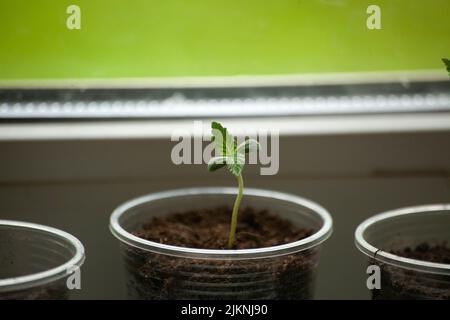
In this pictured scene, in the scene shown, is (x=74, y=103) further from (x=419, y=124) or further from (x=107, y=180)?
(x=419, y=124)

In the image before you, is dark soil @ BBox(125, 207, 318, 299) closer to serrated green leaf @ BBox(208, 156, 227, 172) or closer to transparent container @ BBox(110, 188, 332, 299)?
transparent container @ BBox(110, 188, 332, 299)

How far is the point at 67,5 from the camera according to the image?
907 mm

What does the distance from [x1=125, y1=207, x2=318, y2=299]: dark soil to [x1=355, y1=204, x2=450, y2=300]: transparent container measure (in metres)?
0.10

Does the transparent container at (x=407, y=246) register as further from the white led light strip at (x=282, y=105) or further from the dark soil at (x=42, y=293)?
the dark soil at (x=42, y=293)

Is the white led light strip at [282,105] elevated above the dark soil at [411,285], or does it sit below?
above

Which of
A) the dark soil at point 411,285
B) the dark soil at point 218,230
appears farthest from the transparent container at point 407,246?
the dark soil at point 218,230

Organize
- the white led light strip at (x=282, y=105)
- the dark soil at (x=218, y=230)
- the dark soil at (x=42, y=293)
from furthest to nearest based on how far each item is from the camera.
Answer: the white led light strip at (x=282, y=105), the dark soil at (x=218, y=230), the dark soil at (x=42, y=293)

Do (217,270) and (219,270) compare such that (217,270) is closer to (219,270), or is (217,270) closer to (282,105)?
(219,270)

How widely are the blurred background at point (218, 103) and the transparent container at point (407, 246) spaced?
78mm

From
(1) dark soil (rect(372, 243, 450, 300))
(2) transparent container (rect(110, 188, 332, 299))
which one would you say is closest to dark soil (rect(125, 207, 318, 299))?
(2) transparent container (rect(110, 188, 332, 299))

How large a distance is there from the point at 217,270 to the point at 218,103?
1.09ft

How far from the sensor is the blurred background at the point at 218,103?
927 mm

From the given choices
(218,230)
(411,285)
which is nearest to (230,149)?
(218,230)
